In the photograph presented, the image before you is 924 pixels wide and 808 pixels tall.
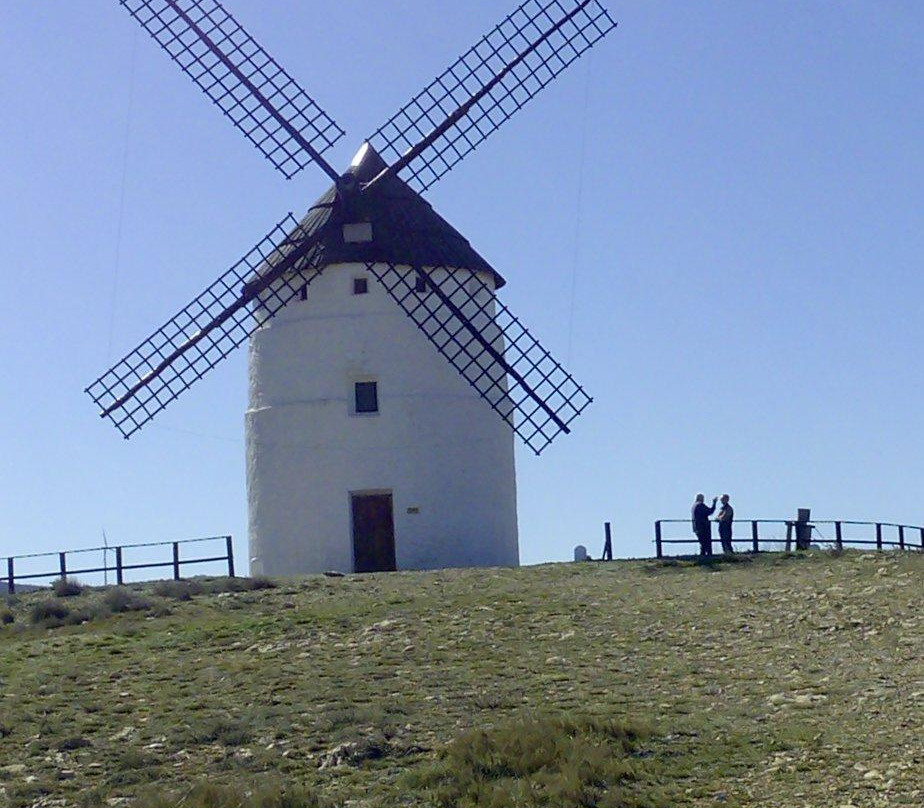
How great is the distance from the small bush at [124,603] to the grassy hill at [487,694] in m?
0.12

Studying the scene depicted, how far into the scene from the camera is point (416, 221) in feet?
123

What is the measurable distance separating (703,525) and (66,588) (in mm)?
12435

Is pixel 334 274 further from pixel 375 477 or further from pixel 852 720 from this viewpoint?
pixel 852 720

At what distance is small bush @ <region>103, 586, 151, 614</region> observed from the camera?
3225 cm

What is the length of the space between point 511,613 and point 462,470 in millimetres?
8943

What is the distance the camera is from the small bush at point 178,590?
110 ft

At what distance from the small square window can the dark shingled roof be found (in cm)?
248

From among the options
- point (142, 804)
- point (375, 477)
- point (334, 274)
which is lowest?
point (142, 804)

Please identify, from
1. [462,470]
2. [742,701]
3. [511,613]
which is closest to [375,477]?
[462,470]

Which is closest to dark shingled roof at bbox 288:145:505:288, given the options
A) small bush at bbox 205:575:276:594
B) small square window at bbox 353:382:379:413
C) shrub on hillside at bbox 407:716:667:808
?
small square window at bbox 353:382:379:413

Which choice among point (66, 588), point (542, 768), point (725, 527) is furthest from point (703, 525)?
point (542, 768)

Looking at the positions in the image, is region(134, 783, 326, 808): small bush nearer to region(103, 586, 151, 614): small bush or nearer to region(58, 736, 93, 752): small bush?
region(58, 736, 93, 752): small bush

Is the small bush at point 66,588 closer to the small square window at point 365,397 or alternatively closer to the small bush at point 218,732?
the small square window at point 365,397

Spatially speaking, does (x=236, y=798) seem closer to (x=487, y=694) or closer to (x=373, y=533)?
(x=487, y=694)
